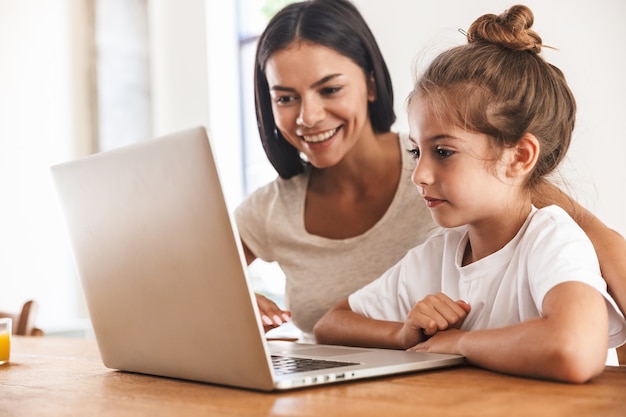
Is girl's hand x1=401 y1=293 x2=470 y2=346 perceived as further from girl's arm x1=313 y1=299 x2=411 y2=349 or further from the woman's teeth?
the woman's teeth

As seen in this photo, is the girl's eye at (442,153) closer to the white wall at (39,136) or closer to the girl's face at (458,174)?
the girl's face at (458,174)

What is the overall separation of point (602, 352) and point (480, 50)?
0.51 m

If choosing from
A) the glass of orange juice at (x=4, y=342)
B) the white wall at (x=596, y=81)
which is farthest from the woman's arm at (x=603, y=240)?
the white wall at (x=596, y=81)

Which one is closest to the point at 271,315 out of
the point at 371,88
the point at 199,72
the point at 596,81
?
the point at 371,88

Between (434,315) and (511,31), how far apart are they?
0.46m

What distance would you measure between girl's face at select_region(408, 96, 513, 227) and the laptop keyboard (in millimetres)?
305

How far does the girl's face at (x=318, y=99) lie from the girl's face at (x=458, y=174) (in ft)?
1.98

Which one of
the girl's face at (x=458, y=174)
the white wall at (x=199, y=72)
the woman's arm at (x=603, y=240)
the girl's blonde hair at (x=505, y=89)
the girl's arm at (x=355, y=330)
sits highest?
the white wall at (x=199, y=72)

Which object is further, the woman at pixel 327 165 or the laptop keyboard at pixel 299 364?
the woman at pixel 327 165

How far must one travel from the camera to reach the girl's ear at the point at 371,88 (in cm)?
186

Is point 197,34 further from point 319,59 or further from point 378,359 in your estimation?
point 378,359

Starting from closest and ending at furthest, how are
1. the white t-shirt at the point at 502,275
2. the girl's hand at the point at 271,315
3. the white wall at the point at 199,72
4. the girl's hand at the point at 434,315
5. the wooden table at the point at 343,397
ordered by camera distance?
the wooden table at the point at 343,397 → the white t-shirt at the point at 502,275 → the girl's hand at the point at 434,315 → the girl's hand at the point at 271,315 → the white wall at the point at 199,72

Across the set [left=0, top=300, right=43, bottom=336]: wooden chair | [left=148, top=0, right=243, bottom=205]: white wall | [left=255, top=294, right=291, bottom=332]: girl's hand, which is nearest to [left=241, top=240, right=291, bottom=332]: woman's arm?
[left=255, top=294, right=291, bottom=332]: girl's hand

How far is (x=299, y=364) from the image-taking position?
97 cm
